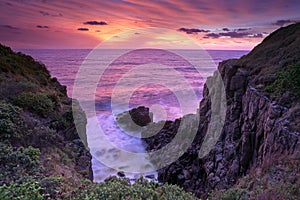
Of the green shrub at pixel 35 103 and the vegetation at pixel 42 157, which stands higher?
the green shrub at pixel 35 103

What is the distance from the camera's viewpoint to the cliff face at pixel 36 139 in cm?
861

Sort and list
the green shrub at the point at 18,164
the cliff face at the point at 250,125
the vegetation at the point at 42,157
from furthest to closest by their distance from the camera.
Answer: the cliff face at the point at 250,125
the green shrub at the point at 18,164
the vegetation at the point at 42,157

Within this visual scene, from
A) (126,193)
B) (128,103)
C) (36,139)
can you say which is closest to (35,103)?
(36,139)

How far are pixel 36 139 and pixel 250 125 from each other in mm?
11132

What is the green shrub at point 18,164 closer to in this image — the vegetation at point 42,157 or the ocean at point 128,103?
the vegetation at point 42,157

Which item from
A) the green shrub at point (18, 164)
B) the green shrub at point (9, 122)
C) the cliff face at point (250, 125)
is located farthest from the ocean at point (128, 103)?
the green shrub at point (18, 164)

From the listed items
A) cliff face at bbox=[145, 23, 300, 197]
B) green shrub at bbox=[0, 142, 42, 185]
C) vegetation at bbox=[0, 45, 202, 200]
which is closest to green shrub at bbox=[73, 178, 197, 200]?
vegetation at bbox=[0, 45, 202, 200]

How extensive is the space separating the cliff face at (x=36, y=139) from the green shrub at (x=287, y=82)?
10472 millimetres

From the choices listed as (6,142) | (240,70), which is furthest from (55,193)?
(240,70)

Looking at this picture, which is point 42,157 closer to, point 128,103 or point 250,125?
point 250,125

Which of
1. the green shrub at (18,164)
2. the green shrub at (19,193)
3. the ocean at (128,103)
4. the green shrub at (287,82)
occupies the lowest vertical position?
the ocean at (128,103)

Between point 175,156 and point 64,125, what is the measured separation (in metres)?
11.3

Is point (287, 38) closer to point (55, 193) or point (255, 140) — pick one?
point (255, 140)

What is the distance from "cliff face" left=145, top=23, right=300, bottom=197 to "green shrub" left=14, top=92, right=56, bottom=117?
10804 mm
